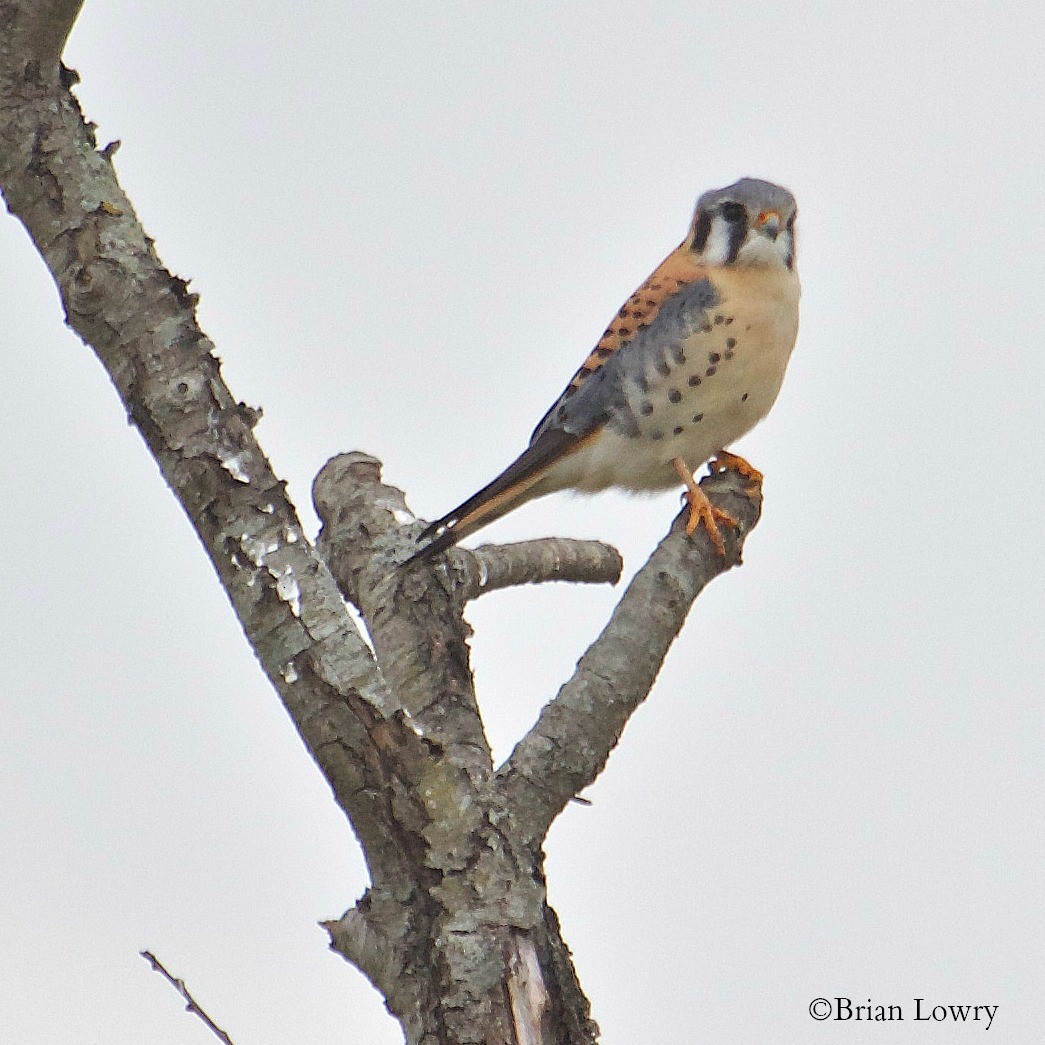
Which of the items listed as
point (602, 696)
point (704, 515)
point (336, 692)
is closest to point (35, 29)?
point (336, 692)

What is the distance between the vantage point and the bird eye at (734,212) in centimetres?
552

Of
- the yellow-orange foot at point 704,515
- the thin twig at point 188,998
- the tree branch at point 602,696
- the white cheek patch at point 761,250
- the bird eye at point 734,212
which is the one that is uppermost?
the bird eye at point 734,212

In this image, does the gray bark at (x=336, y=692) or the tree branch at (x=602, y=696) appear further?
the tree branch at (x=602, y=696)

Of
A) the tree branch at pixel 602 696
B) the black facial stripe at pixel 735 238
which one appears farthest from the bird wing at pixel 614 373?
the tree branch at pixel 602 696

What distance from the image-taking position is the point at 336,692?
266 centimetres

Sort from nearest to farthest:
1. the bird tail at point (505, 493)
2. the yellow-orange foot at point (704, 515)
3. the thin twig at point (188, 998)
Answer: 1. the thin twig at point (188, 998)
2. the yellow-orange foot at point (704, 515)
3. the bird tail at point (505, 493)

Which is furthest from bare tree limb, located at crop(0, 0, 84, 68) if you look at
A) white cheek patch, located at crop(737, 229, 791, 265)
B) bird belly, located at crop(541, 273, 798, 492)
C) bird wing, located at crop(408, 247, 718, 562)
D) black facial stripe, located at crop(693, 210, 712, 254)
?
black facial stripe, located at crop(693, 210, 712, 254)

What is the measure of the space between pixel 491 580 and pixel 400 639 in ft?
1.98

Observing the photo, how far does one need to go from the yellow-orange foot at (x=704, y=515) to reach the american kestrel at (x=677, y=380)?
0.29 m

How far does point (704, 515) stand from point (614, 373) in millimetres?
1332

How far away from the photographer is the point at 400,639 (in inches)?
149

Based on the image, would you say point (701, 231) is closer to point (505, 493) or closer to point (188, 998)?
point (505, 493)

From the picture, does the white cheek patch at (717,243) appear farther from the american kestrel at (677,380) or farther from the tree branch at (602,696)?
the tree branch at (602,696)

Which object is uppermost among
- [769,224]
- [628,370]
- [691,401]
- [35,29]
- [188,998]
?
[769,224]
